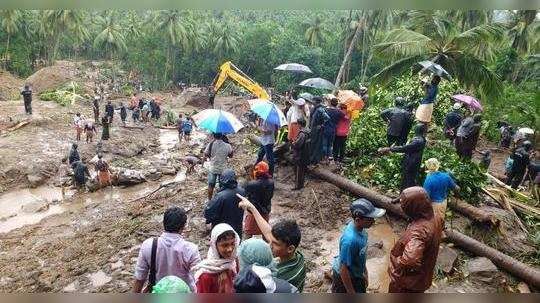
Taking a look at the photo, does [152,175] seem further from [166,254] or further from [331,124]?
[166,254]

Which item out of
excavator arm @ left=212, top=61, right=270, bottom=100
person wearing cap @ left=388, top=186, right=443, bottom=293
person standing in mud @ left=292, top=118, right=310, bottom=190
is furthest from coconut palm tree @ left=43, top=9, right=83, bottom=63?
person wearing cap @ left=388, top=186, right=443, bottom=293

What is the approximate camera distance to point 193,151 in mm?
18547

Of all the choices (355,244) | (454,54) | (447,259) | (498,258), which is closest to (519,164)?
(454,54)

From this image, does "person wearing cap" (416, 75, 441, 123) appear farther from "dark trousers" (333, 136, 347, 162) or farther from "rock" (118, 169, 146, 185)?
"rock" (118, 169, 146, 185)

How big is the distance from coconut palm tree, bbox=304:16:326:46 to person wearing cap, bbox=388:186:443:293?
39425 millimetres

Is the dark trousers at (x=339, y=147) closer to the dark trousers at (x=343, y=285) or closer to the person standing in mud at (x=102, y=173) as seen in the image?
the dark trousers at (x=343, y=285)

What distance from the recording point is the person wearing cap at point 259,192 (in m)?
5.25

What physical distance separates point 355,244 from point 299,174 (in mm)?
4789

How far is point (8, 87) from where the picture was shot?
30312 mm

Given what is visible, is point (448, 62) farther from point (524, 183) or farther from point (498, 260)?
point (498, 260)

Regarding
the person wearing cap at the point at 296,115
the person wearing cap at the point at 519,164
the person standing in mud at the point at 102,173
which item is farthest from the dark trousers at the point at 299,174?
the person standing in mud at the point at 102,173

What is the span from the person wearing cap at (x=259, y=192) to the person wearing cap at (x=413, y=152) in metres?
2.13

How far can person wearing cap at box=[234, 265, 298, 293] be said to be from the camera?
8.75ft

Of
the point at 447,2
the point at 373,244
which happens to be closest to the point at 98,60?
the point at 373,244
